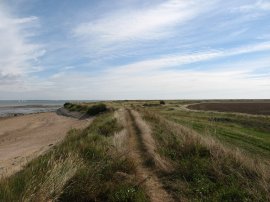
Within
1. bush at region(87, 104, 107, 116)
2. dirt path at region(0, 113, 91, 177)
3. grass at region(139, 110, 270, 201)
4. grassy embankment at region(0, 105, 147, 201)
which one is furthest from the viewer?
bush at region(87, 104, 107, 116)

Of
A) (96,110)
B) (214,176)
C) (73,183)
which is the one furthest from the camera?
(96,110)

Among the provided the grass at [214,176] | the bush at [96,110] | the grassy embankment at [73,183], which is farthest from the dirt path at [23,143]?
the bush at [96,110]

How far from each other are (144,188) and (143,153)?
14.5 feet

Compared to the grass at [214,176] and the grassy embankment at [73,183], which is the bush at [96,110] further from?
the grassy embankment at [73,183]

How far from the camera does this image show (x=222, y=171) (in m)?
8.28

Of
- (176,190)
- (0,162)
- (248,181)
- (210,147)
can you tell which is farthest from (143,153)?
(0,162)

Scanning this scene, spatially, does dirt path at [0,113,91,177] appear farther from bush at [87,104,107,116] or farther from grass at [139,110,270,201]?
bush at [87,104,107,116]

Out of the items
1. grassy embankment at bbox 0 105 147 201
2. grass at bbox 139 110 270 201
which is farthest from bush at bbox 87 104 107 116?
grassy embankment at bbox 0 105 147 201

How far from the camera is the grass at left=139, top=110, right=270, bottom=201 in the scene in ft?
22.5

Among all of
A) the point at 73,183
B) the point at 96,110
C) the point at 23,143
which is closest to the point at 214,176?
the point at 73,183

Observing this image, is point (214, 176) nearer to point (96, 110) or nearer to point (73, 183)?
point (73, 183)

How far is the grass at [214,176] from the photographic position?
→ 686cm

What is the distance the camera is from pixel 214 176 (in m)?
8.20

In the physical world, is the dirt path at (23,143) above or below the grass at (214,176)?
below
